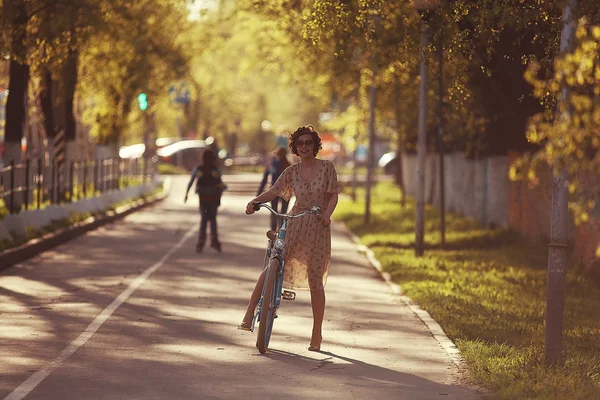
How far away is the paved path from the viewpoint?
962 centimetres

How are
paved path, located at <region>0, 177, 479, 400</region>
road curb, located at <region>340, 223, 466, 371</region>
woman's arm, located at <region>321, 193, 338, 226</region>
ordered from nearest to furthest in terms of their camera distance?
1. paved path, located at <region>0, 177, 479, 400</region>
2. woman's arm, located at <region>321, 193, 338, 226</region>
3. road curb, located at <region>340, 223, 466, 371</region>

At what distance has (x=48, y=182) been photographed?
29.3 m

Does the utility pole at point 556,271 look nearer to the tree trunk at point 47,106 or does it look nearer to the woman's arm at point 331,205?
the woman's arm at point 331,205

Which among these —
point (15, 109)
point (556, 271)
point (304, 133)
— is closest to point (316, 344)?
point (304, 133)

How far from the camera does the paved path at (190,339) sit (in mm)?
9617

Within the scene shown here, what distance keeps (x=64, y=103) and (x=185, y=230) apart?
6.24 metres

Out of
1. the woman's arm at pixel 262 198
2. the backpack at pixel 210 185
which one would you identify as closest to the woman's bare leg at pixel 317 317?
the woman's arm at pixel 262 198

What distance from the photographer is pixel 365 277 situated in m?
19.5

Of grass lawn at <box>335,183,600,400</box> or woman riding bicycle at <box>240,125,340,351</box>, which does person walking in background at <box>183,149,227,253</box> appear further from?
woman riding bicycle at <box>240,125,340,351</box>

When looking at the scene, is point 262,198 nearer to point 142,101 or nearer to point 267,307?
point 267,307

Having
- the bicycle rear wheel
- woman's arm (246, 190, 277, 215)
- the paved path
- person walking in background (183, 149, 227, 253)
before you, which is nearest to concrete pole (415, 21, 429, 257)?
the paved path

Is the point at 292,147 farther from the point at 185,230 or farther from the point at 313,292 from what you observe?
the point at 185,230

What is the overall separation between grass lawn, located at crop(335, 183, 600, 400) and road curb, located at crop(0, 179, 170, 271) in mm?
5441

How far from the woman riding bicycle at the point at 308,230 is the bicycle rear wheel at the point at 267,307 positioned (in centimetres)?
21
